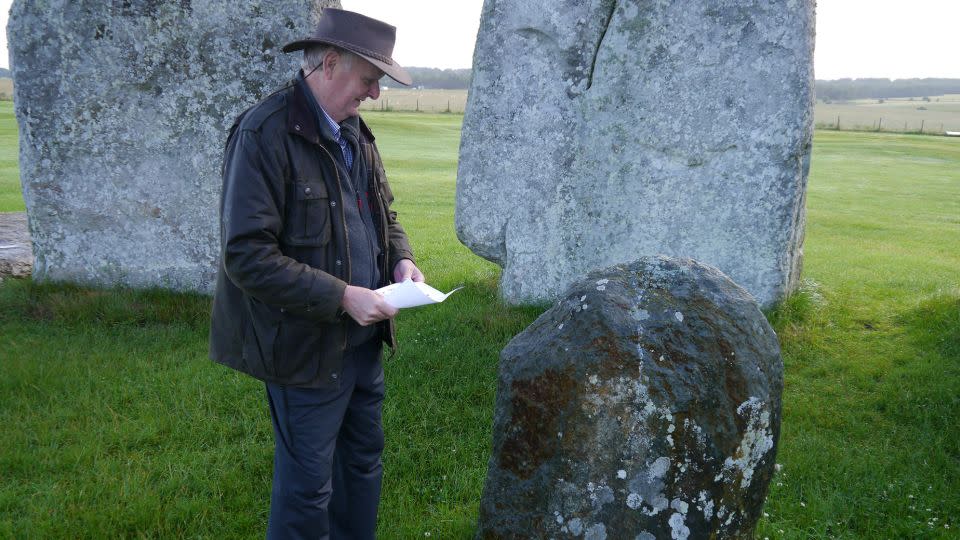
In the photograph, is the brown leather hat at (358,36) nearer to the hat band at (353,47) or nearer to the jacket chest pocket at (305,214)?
the hat band at (353,47)

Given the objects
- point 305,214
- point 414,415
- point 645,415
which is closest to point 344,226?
point 305,214

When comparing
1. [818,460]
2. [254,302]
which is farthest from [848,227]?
[254,302]

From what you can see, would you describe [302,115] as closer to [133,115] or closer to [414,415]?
[414,415]

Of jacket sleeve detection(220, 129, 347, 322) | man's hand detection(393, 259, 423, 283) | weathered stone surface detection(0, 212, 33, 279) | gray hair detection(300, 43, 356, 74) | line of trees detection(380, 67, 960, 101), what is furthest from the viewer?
line of trees detection(380, 67, 960, 101)

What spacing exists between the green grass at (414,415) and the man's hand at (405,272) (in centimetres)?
145

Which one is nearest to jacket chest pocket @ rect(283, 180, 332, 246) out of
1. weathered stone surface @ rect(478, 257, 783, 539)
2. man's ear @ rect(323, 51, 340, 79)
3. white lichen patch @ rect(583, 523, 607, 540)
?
man's ear @ rect(323, 51, 340, 79)

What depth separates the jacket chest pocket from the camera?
332 cm

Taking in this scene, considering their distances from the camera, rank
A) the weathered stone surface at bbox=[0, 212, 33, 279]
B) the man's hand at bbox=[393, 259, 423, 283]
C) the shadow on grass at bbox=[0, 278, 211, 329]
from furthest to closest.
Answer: the weathered stone surface at bbox=[0, 212, 33, 279] < the shadow on grass at bbox=[0, 278, 211, 329] < the man's hand at bbox=[393, 259, 423, 283]

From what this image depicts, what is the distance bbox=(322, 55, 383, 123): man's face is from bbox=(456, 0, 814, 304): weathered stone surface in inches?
169

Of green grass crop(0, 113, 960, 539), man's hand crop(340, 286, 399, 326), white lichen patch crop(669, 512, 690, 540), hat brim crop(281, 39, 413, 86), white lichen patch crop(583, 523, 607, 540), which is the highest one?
hat brim crop(281, 39, 413, 86)

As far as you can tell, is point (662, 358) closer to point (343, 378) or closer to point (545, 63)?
point (343, 378)

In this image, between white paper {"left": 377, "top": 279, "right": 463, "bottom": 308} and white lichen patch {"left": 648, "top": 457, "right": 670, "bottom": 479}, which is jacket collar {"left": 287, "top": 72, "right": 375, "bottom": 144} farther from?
white lichen patch {"left": 648, "top": 457, "right": 670, "bottom": 479}

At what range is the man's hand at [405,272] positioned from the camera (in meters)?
4.02

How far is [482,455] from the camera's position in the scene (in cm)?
525
